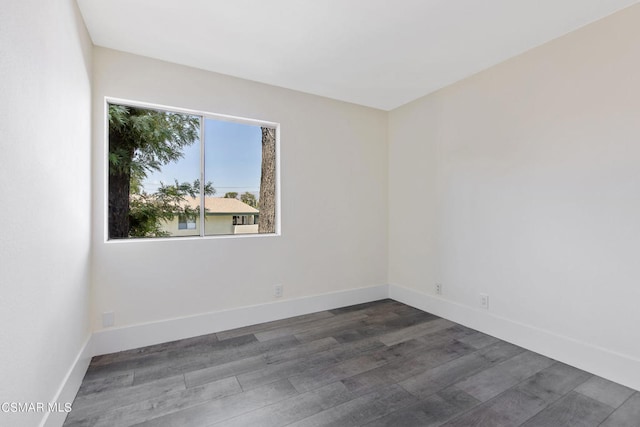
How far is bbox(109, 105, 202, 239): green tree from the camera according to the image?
2.51 metres

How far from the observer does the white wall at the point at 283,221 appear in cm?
242

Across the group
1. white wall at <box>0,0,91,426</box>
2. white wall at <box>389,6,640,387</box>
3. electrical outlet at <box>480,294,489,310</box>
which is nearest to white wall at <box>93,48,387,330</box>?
white wall at <box>0,0,91,426</box>

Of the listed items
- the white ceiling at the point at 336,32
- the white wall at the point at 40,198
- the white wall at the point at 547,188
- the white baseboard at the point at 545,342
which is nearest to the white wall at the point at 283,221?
the white ceiling at the point at 336,32

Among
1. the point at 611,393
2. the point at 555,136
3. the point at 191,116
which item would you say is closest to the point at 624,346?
the point at 611,393

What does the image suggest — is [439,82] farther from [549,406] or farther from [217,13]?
[549,406]

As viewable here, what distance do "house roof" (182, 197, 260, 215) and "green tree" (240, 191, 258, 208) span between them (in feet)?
0.11

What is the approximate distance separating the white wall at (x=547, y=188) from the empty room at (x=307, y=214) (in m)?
0.02

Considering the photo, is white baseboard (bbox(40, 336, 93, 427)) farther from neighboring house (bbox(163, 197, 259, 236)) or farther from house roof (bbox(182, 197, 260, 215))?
house roof (bbox(182, 197, 260, 215))

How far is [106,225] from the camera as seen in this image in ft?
7.98

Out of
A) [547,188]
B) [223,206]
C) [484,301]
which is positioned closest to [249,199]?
[223,206]

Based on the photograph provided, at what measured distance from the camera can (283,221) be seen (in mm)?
3172

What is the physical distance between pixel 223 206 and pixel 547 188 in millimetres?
2951

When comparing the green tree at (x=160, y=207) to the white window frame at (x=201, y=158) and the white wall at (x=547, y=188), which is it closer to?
Result: the white window frame at (x=201, y=158)

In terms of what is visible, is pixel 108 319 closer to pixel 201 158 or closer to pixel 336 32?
pixel 201 158
